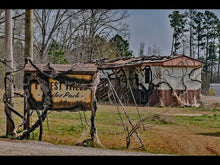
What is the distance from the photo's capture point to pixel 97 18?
21.0m

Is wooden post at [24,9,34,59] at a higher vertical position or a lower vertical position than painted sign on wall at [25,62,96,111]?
higher

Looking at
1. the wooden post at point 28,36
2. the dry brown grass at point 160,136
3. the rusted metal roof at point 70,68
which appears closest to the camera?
the rusted metal roof at point 70,68

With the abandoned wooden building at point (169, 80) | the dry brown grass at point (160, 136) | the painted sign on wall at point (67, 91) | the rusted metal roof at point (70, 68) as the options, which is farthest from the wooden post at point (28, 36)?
the abandoned wooden building at point (169, 80)

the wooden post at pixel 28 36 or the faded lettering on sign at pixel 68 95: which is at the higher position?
the wooden post at pixel 28 36

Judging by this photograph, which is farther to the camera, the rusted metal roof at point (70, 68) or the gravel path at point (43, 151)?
the rusted metal roof at point (70, 68)

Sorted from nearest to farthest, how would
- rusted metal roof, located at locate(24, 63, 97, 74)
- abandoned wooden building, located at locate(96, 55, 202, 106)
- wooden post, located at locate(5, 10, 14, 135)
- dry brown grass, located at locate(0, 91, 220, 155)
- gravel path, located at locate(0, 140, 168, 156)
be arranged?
gravel path, located at locate(0, 140, 168, 156) < rusted metal roof, located at locate(24, 63, 97, 74) < dry brown grass, located at locate(0, 91, 220, 155) < wooden post, located at locate(5, 10, 14, 135) < abandoned wooden building, located at locate(96, 55, 202, 106)

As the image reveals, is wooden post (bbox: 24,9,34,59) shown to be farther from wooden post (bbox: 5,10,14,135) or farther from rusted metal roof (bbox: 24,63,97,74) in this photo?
rusted metal roof (bbox: 24,63,97,74)

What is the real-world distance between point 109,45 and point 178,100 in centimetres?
627

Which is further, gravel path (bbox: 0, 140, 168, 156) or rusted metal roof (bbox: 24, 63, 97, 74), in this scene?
rusted metal roof (bbox: 24, 63, 97, 74)

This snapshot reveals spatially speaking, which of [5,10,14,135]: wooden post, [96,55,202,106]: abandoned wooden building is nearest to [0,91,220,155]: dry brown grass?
[5,10,14,135]: wooden post

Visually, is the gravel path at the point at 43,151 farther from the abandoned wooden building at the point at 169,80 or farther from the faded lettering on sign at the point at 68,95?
the abandoned wooden building at the point at 169,80

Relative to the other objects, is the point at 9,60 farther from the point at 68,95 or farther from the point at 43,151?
the point at 43,151
